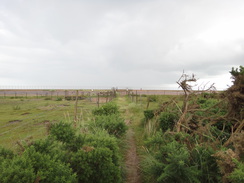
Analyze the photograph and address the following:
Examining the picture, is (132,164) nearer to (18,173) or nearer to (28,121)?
(18,173)

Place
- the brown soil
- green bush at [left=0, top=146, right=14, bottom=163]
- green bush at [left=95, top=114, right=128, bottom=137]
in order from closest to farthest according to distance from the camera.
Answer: green bush at [left=0, top=146, right=14, bottom=163], the brown soil, green bush at [left=95, top=114, right=128, bottom=137]

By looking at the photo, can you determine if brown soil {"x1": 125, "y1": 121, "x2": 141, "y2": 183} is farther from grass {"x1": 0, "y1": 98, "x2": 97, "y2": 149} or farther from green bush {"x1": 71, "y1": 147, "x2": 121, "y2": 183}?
grass {"x1": 0, "y1": 98, "x2": 97, "y2": 149}

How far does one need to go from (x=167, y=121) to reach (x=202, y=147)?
10.5 feet

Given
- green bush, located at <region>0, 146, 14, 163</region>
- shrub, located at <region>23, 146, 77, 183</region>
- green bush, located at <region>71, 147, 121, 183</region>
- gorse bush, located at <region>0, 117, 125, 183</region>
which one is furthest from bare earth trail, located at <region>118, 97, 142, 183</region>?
green bush, located at <region>0, 146, 14, 163</region>

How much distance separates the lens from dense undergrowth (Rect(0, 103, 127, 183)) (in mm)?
1966

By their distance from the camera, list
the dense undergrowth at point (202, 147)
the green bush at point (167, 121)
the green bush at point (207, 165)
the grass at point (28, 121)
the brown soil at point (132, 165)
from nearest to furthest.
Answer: the dense undergrowth at point (202, 147) < the green bush at point (207, 165) < the brown soil at point (132, 165) < the green bush at point (167, 121) < the grass at point (28, 121)

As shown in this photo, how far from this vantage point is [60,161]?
8.46 ft

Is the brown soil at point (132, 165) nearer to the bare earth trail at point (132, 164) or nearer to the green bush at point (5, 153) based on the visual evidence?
the bare earth trail at point (132, 164)

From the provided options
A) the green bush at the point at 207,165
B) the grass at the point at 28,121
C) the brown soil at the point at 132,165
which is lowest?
the brown soil at the point at 132,165

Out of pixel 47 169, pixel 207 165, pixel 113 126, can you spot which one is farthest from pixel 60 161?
pixel 113 126

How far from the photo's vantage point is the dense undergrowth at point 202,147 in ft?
8.84

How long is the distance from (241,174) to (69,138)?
8.80 ft

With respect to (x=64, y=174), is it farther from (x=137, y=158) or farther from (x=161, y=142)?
(x=137, y=158)

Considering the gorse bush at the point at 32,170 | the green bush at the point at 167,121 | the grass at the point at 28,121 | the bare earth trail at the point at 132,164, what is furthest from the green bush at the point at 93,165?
the green bush at the point at 167,121
